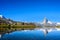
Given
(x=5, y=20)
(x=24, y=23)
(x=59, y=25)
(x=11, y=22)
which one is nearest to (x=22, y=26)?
(x=24, y=23)

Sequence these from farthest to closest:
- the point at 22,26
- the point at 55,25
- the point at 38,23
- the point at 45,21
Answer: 1. the point at 45,21
2. the point at 55,25
3. the point at 38,23
4. the point at 22,26

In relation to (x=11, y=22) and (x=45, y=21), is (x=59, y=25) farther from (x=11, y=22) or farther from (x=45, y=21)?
(x=11, y=22)

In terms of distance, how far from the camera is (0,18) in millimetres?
40031

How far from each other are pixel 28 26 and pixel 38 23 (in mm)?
2694

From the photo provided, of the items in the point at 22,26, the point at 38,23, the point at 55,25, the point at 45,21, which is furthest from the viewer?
the point at 45,21

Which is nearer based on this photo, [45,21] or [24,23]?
[24,23]

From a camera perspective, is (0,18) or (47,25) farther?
(0,18)

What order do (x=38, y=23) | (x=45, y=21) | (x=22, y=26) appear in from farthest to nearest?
1. (x=45, y=21)
2. (x=38, y=23)
3. (x=22, y=26)

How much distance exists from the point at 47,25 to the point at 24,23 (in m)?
7.25

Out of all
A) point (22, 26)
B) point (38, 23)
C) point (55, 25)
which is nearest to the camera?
point (22, 26)

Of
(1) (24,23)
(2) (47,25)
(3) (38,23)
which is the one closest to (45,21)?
→ (2) (47,25)

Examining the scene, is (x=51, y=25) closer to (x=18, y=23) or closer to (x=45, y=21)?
(x=45, y=21)

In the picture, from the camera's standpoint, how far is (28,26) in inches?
1232

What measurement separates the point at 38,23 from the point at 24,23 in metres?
2.99
